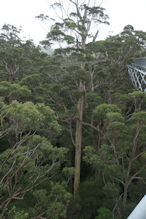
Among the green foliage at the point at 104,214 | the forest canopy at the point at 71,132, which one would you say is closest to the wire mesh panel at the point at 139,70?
the forest canopy at the point at 71,132

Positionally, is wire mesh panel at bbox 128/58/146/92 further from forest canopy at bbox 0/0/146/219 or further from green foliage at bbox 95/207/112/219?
green foliage at bbox 95/207/112/219

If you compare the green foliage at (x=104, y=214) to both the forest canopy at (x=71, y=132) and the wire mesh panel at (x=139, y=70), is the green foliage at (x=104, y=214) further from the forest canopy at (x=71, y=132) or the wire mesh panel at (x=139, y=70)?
the wire mesh panel at (x=139, y=70)

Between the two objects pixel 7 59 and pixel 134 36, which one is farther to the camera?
pixel 7 59

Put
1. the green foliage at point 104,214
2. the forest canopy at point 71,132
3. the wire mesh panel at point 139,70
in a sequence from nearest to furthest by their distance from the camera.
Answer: the forest canopy at point 71,132
the green foliage at point 104,214
the wire mesh panel at point 139,70

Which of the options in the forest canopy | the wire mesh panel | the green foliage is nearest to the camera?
the forest canopy

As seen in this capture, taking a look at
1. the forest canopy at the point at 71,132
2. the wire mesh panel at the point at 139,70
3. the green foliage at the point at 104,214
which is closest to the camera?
the forest canopy at the point at 71,132

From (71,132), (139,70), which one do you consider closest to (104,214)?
(71,132)

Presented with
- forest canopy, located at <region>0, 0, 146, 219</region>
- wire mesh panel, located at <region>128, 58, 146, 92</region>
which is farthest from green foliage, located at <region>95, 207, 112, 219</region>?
wire mesh panel, located at <region>128, 58, 146, 92</region>

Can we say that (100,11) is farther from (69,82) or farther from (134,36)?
(69,82)

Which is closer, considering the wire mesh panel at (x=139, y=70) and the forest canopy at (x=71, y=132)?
the forest canopy at (x=71, y=132)

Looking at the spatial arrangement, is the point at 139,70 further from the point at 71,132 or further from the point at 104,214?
the point at 104,214

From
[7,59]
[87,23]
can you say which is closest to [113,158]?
[87,23]

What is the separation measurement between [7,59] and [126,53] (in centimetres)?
774

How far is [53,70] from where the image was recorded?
399 inches
